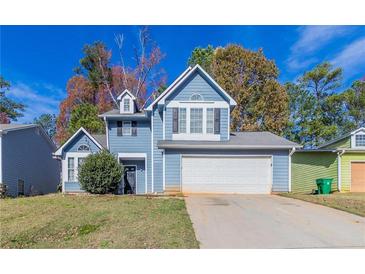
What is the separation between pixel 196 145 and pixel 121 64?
17.4 m

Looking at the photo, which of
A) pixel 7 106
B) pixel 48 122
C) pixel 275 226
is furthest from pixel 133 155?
pixel 48 122

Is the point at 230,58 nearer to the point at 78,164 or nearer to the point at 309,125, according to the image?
the point at 309,125

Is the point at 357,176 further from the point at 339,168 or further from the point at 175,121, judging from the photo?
the point at 175,121

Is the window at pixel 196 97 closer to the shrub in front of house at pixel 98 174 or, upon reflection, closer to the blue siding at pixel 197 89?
the blue siding at pixel 197 89

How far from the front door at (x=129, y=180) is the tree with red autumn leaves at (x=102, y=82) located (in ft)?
39.7

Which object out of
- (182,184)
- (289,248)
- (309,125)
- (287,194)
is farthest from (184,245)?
(309,125)

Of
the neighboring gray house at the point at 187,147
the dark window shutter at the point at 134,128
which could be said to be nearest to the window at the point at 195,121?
the neighboring gray house at the point at 187,147

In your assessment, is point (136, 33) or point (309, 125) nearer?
point (136, 33)

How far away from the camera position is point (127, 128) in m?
18.0

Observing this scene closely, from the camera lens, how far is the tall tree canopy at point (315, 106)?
102 ft

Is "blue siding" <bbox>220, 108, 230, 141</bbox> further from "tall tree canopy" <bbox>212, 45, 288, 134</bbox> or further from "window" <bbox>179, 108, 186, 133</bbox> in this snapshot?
"tall tree canopy" <bbox>212, 45, 288, 134</bbox>

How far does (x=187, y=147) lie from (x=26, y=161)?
35.9 feet

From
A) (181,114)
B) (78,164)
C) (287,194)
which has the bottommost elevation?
(287,194)

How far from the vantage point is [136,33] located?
2653 centimetres
